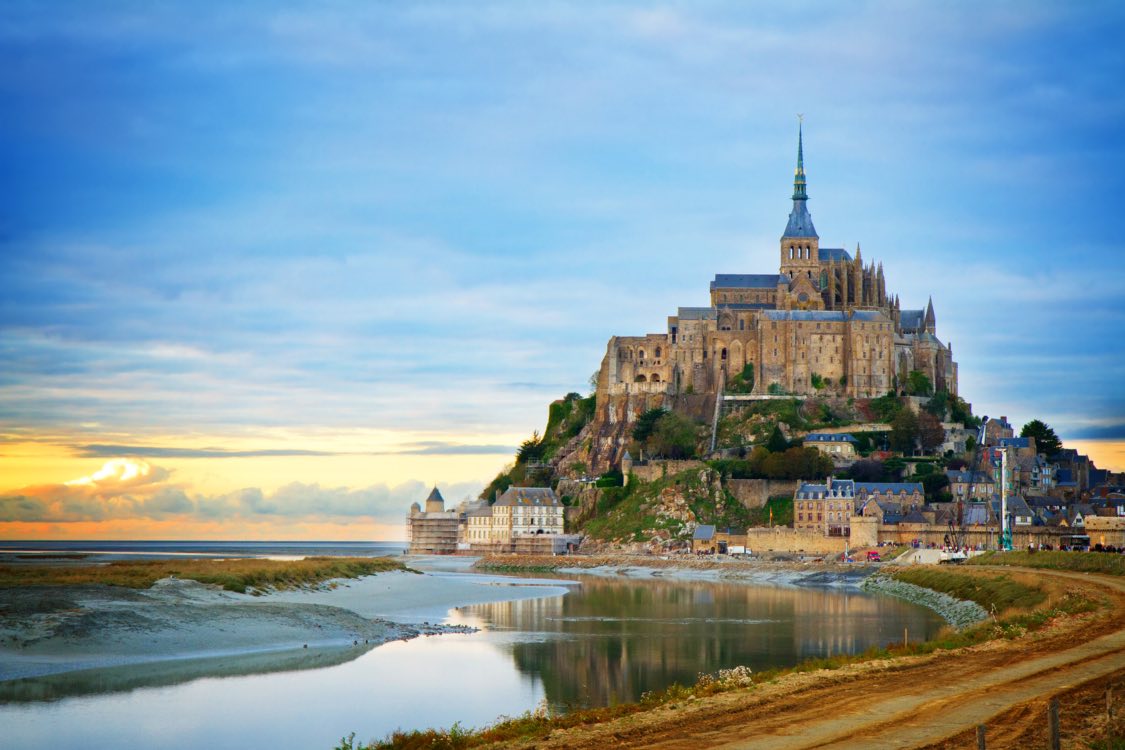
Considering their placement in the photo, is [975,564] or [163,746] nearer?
[163,746]

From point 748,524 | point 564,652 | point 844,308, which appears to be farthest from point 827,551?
point 564,652

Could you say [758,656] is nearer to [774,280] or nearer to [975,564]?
[975,564]

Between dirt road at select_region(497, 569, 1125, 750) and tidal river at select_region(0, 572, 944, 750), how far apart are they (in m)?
5.57

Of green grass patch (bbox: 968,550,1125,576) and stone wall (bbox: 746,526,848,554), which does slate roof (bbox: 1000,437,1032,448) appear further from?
green grass patch (bbox: 968,550,1125,576)

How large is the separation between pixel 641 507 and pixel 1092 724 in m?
88.1

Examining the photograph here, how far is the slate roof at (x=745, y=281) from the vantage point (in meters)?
121

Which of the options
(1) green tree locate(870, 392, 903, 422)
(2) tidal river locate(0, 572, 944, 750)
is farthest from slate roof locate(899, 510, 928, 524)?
(2) tidal river locate(0, 572, 944, 750)

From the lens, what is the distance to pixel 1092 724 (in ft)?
59.1

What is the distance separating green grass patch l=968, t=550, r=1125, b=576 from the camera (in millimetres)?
49250

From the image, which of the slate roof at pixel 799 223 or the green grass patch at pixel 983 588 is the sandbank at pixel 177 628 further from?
the slate roof at pixel 799 223

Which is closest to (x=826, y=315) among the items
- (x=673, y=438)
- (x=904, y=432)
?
(x=904, y=432)

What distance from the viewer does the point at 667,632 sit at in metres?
44.3

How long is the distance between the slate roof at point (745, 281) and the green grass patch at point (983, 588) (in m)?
53.2

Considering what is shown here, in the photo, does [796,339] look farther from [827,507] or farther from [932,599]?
[932,599]
